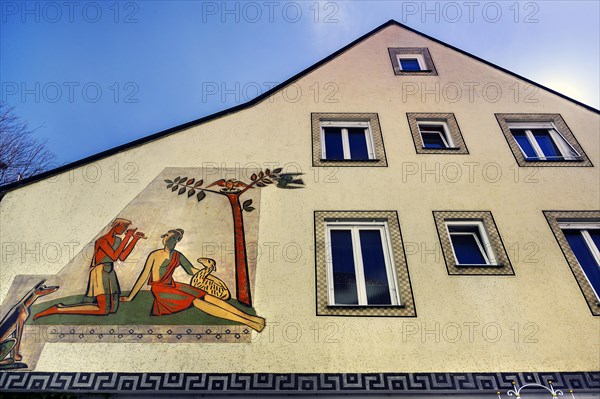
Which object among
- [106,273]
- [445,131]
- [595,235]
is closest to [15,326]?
[106,273]

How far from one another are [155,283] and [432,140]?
18.6 ft

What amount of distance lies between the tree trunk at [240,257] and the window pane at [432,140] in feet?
12.3

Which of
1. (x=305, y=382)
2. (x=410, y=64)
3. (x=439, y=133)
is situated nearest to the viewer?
(x=305, y=382)

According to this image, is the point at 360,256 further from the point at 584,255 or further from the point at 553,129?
the point at 553,129

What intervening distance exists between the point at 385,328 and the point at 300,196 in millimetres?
2492

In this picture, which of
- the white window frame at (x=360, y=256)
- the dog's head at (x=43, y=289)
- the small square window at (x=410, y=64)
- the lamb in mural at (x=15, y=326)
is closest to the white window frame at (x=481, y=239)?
the white window frame at (x=360, y=256)

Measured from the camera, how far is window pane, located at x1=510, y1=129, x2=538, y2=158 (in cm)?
743

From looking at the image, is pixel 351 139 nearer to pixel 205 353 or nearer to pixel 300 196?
pixel 300 196

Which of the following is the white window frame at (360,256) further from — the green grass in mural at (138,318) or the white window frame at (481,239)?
the green grass in mural at (138,318)

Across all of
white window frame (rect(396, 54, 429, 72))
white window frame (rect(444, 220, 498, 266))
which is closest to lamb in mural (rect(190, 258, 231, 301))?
white window frame (rect(444, 220, 498, 266))

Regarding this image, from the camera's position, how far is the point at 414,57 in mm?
9594

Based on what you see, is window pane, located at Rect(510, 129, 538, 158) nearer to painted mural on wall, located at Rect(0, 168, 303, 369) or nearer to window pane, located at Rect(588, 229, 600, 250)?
window pane, located at Rect(588, 229, 600, 250)

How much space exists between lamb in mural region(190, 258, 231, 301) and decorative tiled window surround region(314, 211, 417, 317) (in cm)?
126

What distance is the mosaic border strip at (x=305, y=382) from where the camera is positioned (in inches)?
178
